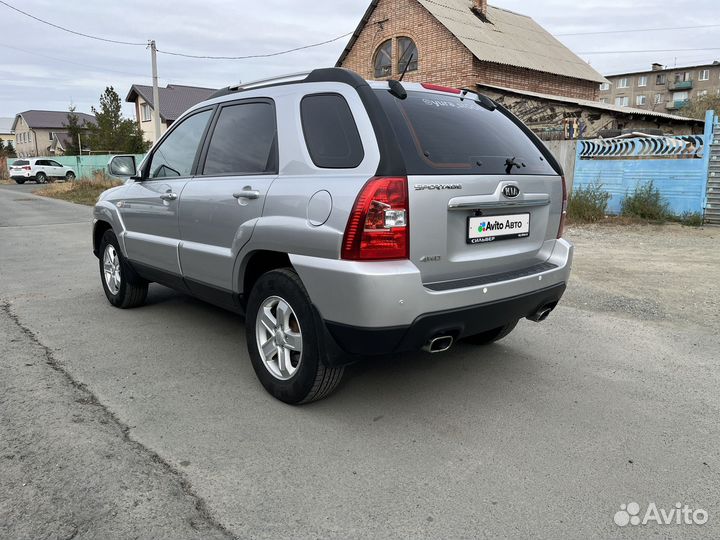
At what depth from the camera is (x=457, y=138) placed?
3.24m

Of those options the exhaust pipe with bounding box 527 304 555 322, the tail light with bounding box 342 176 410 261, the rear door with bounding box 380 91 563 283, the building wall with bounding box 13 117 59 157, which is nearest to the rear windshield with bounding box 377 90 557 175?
the rear door with bounding box 380 91 563 283

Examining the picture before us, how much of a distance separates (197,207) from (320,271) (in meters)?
1.46

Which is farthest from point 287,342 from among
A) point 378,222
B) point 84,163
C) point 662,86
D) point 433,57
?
point 662,86

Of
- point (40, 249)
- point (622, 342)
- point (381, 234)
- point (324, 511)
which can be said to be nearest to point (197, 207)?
point (381, 234)

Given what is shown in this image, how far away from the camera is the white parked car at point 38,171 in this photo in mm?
40781

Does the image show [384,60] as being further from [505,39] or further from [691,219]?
[691,219]

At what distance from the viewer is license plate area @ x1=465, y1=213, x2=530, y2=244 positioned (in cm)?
309

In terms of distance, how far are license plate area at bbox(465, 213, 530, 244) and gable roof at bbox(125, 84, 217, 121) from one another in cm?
Answer: 4779

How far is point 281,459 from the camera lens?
2.81 m

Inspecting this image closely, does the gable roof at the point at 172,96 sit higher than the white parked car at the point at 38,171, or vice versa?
the gable roof at the point at 172,96

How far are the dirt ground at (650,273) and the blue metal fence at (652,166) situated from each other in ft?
3.45

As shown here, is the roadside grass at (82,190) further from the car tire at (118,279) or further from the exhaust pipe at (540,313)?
the exhaust pipe at (540,313)

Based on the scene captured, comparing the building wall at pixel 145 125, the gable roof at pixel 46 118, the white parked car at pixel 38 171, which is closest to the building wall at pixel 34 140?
the gable roof at pixel 46 118

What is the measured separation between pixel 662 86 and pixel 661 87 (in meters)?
0.18
